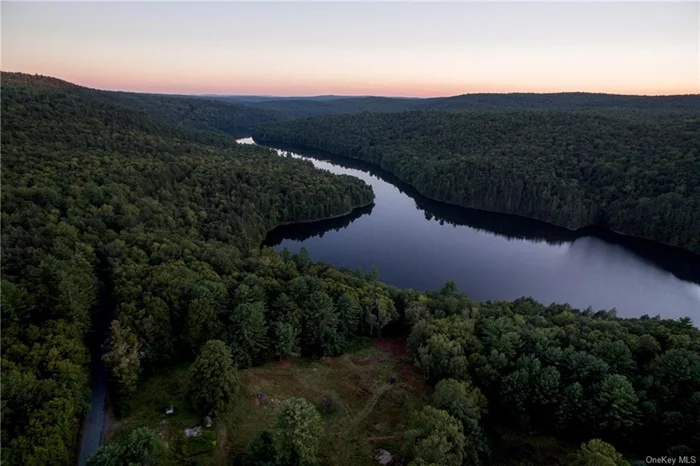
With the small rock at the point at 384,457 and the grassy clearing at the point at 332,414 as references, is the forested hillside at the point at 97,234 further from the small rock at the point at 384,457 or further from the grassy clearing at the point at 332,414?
the small rock at the point at 384,457

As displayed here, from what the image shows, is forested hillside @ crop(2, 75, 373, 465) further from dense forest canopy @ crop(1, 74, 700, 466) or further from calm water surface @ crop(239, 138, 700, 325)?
calm water surface @ crop(239, 138, 700, 325)

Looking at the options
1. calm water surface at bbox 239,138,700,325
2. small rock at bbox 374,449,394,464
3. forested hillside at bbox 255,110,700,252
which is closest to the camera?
small rock at bbox 374,449,394,464

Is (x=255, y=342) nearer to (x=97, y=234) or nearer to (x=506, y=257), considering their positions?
(x=97, y=234)

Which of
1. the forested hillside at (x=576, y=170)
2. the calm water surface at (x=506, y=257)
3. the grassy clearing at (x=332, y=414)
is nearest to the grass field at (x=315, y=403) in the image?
the grassy clearing at (x=332, y=414)

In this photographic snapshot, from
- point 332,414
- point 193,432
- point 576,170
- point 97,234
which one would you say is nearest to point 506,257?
point 576,170

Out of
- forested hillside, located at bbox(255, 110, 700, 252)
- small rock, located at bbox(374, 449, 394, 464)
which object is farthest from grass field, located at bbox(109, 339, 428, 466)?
forested hillside, located at bbox(255, 110, 700, 252)
